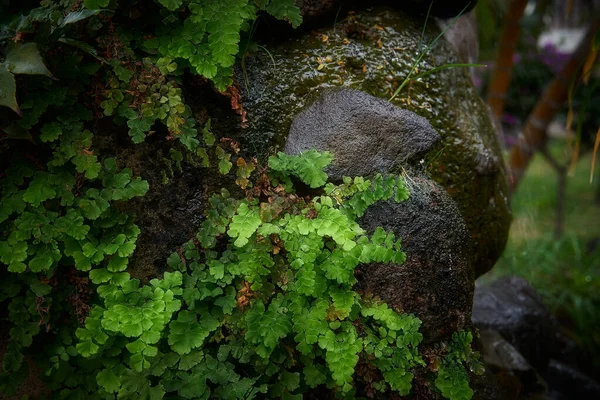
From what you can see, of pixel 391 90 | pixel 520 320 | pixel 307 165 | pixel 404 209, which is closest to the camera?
pixel 307 165

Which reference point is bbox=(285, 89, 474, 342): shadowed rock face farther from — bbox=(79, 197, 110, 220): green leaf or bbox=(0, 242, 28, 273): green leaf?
bbox=(0, 242, 28, 273): green leaf

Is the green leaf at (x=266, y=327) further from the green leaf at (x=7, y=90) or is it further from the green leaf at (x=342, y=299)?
the green leaf at (x=7, y=90)

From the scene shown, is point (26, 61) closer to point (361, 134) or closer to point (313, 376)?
point (361, 134)

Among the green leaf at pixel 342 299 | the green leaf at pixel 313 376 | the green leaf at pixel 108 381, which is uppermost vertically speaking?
the green leaf at pixel 342 299

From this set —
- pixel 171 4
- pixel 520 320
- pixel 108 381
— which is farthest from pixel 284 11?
pixel 520 320

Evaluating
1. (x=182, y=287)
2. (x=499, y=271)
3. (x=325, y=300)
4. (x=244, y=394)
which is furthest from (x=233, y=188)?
(x=499, y=271)

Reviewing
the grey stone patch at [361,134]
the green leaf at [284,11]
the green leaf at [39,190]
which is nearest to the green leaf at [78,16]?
the green leaf at [39,190]

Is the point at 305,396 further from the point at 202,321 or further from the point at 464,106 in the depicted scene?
the point at 464,106
